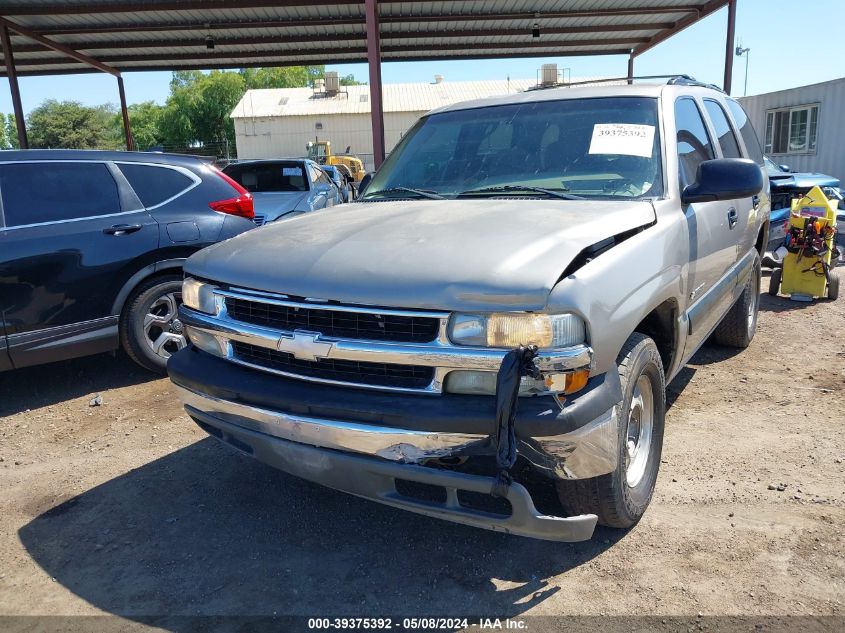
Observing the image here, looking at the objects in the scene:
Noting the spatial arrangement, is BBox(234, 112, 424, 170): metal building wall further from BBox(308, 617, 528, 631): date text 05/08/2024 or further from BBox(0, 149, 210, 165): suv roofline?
BBox(308, 617, 528, 631): date text 05/08/2024

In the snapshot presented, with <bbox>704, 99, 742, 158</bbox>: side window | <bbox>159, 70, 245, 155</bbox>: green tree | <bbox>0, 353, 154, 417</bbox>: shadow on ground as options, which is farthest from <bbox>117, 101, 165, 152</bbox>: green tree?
<bbox>704, 99, 742, 158</bbox>: side window

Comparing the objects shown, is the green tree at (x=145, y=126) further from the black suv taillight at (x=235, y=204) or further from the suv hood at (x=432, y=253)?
the suv hood at (x=432, y=253)

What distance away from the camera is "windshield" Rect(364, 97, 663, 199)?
3.24 metres

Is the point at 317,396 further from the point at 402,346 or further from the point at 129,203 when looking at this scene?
the point at 129,203

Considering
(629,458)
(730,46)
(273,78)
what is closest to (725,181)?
(629,458)

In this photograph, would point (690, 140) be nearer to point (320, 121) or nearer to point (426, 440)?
point (426, 440)

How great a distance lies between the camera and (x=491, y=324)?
2.25m

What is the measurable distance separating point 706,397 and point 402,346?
3.09m

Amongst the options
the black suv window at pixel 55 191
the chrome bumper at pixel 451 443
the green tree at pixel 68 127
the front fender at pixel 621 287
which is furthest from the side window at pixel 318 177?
the green tree at pixel 68 127

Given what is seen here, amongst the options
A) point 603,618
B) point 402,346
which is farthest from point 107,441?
point 603,618

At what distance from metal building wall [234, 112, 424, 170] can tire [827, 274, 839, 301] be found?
3430 centimetres

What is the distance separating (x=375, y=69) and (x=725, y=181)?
375 inches

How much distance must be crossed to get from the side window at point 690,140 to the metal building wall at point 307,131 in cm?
3683

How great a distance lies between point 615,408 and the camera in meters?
2.42
